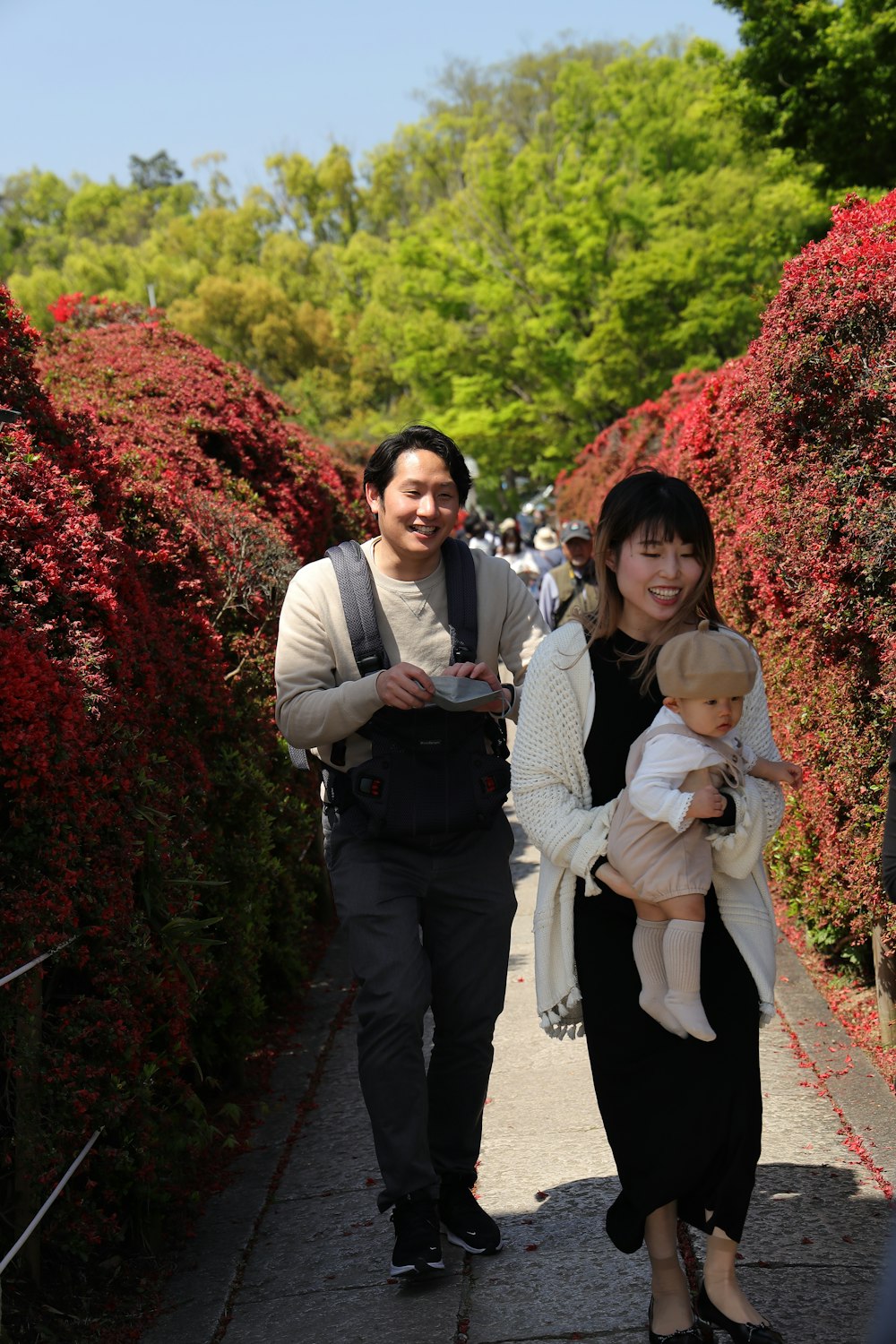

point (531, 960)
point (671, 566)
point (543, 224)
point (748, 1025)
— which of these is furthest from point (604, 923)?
point (543, 224)

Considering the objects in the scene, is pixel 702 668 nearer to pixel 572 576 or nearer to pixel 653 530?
pixel 653 530

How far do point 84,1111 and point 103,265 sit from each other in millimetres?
60778

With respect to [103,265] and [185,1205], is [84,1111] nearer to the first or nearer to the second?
[185,1205]

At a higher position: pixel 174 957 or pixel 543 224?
pixel 543 224

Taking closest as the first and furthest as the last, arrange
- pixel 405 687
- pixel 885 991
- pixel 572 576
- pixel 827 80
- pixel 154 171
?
pixel 405 687 → pixel 885 991 → pixel 572 576 → pixel 827 80 → pixel 154 171

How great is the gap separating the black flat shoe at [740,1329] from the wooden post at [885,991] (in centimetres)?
199

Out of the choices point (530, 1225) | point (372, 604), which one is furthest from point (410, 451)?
point (530, 1225)

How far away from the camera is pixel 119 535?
4.22 metres

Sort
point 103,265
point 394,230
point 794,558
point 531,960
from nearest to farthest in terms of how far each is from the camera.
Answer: point 794,558 < point 531,960 < point 394,230 < point 103,265

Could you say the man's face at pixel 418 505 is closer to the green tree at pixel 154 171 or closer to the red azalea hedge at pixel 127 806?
the red azalea hedge at pixel 127 806

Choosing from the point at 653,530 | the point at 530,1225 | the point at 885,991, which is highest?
the point at 653,530

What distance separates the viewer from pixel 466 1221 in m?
3.76

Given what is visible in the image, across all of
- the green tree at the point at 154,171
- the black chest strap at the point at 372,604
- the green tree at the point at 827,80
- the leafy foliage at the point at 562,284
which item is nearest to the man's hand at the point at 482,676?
the black chest strap at the point at 372,604

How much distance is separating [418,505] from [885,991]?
2.55m
